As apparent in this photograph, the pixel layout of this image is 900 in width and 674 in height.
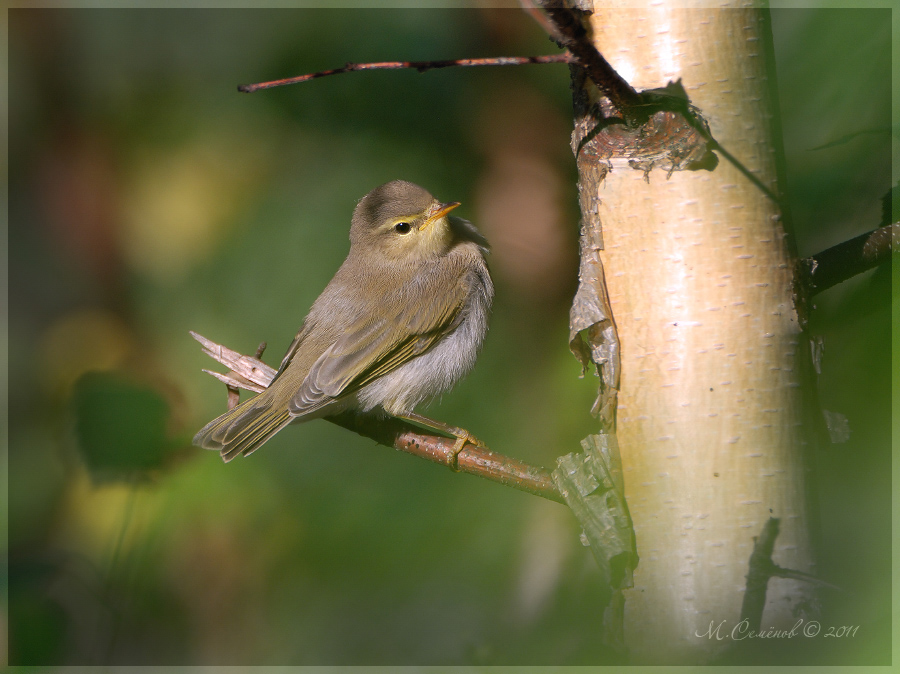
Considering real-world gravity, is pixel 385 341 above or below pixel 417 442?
above

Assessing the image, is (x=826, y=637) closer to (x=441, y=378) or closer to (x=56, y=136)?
(x=441, y=378)

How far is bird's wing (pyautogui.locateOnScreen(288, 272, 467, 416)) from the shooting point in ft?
9.11

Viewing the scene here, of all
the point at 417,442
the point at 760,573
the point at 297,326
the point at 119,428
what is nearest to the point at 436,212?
the point at 297,326

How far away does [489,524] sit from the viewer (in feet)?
5.62

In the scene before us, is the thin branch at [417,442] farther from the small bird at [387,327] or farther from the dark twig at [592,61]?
the dark twig at [592,61]

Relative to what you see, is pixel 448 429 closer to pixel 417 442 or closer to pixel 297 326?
pixel 417 442

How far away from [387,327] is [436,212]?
567 millimetres

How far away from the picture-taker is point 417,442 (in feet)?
7.80

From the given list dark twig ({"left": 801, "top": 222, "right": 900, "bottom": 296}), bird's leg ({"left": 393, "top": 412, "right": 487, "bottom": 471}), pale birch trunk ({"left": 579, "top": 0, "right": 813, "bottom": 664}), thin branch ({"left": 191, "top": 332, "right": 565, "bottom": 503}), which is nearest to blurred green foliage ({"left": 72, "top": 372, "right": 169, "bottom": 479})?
thin branch ({"left": 191, "top": 332, "right": 565, "bottom": 503})

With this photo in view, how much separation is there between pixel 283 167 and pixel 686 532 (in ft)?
9.01

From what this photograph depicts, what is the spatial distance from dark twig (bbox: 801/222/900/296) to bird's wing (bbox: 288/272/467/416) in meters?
1.72

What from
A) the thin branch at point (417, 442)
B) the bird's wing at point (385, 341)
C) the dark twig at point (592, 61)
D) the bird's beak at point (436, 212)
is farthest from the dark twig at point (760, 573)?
the bird's beak at point (436, 212)

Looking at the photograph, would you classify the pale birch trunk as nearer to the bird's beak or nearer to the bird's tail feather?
the bird's beak

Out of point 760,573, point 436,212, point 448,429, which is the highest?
point 436,212
